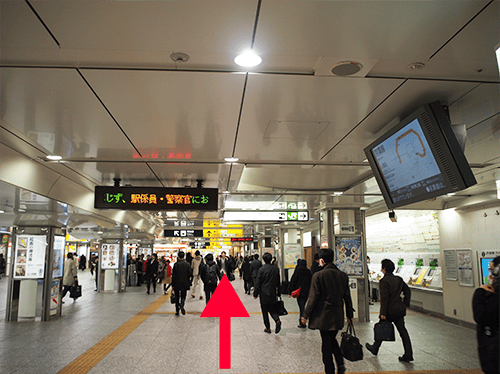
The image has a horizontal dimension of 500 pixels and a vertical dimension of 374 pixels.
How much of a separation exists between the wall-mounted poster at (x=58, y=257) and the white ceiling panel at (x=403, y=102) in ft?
28.2

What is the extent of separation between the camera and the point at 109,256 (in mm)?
17516

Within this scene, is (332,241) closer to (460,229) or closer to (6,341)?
(460,229)

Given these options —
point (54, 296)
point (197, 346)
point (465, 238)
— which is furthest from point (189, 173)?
point (465, 238)

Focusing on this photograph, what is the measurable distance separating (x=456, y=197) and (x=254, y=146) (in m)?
6.51

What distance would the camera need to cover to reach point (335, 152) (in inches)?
229

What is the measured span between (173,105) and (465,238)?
847 cm

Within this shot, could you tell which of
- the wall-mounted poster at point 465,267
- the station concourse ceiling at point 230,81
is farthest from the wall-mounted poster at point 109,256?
the wall-mounted poster at point 465,267

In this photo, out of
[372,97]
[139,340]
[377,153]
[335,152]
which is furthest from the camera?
[139,340]

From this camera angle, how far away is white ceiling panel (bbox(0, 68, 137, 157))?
3397mm

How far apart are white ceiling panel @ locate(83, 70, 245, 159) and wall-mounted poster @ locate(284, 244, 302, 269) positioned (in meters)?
12.1

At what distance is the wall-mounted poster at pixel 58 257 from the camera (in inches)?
410

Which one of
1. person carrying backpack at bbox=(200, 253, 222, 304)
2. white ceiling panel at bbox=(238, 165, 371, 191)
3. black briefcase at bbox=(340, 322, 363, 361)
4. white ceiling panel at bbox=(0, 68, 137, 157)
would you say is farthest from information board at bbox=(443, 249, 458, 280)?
white ceiling panel at bbox=(0, 68, 137, 157)

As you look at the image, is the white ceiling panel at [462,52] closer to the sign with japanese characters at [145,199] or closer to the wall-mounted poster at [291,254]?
Result: the sign with japanese characters at [145,199]

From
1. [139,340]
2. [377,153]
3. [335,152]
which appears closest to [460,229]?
[335,152]
